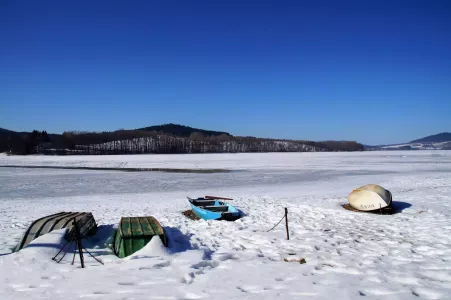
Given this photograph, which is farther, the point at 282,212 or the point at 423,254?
the point at 282,212

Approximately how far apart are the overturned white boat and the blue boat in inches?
199

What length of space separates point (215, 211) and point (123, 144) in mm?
124816

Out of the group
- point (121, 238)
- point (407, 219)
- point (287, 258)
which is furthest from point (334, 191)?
point (121, 238)

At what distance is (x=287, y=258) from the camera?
264 inches

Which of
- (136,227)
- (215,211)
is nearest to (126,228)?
(136,227)

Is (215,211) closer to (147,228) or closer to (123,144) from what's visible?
(147,228)

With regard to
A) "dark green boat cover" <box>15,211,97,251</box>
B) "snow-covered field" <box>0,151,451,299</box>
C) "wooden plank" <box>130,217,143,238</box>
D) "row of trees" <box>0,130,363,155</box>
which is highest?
"row of trees" <box>0,130,363,155</box>

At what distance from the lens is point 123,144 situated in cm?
12925

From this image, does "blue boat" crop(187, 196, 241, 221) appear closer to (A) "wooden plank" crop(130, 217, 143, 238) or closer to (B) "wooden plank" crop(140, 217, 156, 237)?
(B) "wooden plank" crop(140, 217, 156, 237)

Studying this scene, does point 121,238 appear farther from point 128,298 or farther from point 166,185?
point 166,185

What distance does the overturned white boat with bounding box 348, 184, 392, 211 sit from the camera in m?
12.1

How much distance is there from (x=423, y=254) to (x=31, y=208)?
15.5 meters

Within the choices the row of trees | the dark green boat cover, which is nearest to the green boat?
the dark green boat cover

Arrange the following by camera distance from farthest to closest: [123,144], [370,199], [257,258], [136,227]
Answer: [123,144] < [370,199] < [136,227] < [257,258]
